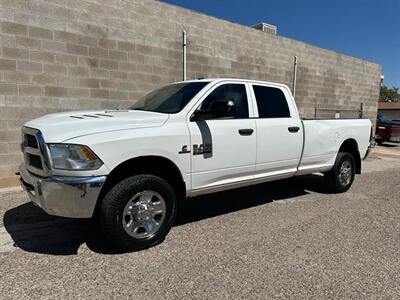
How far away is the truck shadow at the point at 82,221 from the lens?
3781mm

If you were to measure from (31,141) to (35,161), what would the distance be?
25cm

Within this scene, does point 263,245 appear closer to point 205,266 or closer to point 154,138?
point 205,266

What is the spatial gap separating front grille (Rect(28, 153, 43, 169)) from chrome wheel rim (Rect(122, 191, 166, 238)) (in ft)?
3.21

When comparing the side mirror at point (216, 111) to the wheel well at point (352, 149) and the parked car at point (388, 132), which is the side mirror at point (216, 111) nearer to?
the wheel well at point (352, 149)

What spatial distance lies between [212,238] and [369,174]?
21.3ft

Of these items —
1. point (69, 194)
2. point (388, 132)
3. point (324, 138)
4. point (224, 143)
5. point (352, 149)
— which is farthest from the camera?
point (388, 132)

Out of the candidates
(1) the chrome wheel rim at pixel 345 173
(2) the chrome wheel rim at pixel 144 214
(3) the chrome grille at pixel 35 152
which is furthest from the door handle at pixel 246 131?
(1) the chrome wheel rim at pixel 345 173

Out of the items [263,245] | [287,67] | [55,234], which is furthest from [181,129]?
[287,67]

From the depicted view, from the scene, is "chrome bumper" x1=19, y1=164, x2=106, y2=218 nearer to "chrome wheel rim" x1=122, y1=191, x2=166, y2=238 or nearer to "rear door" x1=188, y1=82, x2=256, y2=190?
"chrome wheel rim" x1=122, y1=191, x2=166, y2=238

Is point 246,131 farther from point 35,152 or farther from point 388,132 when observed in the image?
point 388,132

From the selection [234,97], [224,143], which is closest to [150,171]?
[224,143]

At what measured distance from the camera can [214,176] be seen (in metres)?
4.25

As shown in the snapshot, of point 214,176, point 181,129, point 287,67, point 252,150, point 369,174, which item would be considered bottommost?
point 369,174

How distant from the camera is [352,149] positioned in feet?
22.0
